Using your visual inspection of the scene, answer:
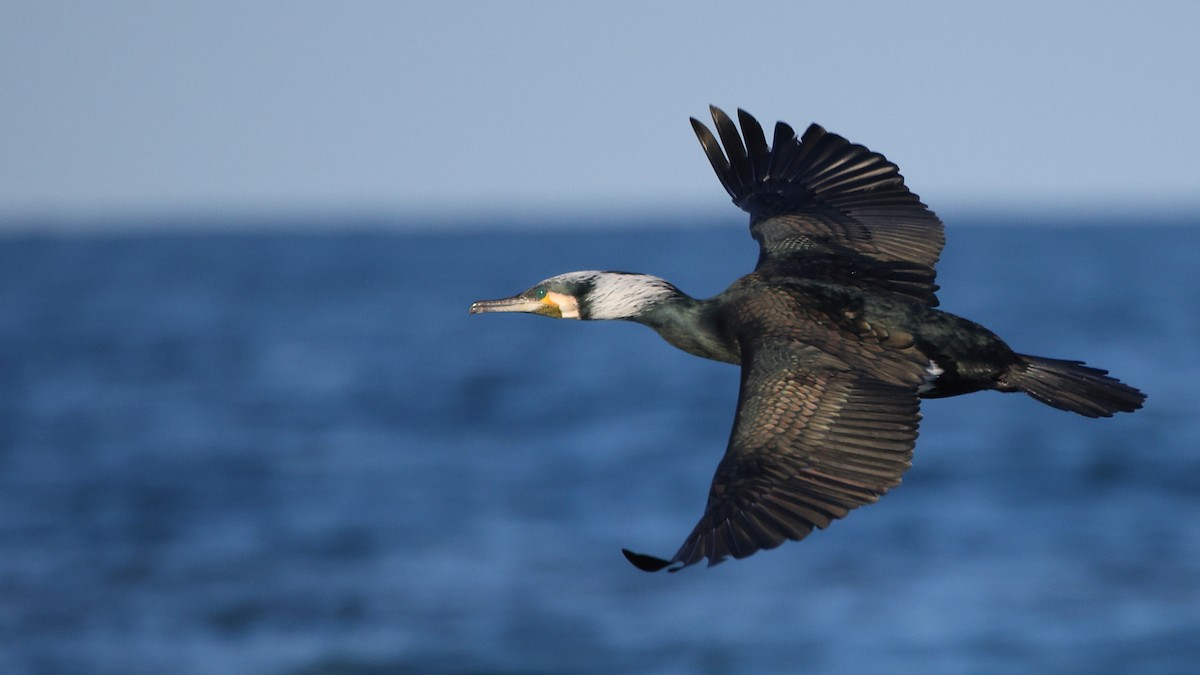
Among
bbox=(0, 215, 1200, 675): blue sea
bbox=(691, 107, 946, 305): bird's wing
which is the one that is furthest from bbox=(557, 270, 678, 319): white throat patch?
bbox=(0, 215, 1200, 675): blue sea

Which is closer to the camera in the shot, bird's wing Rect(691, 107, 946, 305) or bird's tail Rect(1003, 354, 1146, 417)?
bird's tail Rect(1003, 354, 1146, 417)

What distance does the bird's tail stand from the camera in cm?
737

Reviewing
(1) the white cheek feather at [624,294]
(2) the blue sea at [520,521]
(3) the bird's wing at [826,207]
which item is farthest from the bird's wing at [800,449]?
(2) the blue sea at [520,521]

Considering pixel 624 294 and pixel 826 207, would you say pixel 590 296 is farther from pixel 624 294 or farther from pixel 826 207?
pixel 826 207

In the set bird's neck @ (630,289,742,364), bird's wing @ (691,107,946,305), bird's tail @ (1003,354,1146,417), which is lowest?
bird's tail @ (1003,354,1146,417)

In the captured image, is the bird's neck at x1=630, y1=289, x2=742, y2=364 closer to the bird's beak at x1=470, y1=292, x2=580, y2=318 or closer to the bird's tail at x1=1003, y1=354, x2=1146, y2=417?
the bird's beak at x1=470, y1=292, x2=580, y2=318

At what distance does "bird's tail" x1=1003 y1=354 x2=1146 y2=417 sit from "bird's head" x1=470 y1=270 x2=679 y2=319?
1738 mm

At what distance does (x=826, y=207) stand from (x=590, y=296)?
143 cm

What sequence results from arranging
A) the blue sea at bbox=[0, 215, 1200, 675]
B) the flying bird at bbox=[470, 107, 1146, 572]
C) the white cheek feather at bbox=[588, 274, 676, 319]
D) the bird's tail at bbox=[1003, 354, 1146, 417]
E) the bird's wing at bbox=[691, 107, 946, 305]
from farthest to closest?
the blue sea at bbox=[0, 215, 1200, 675], the bird's wing at bbox=[691, 107, 946, 305], the white cheek feather at bbox=[588, 274, 676, 319], the bird's tail at bbox=[1003, 354, 1146, 417], the flying bird at bbox=[470, 107, 1146, 572]

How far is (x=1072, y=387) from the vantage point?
24.6ft

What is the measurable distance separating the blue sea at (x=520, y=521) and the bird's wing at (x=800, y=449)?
378 inches

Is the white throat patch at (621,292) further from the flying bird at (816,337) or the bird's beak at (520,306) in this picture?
the bird's beak at (520,306)

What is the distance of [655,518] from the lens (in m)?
22.4

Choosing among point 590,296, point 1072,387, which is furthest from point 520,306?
point 1072,387
